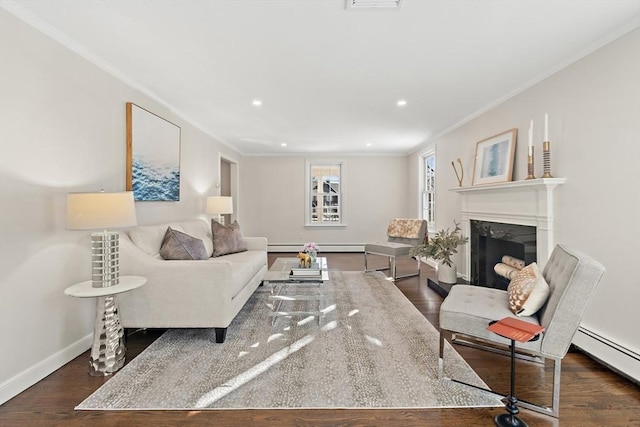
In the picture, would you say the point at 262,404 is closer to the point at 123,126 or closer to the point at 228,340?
the point at 228,340

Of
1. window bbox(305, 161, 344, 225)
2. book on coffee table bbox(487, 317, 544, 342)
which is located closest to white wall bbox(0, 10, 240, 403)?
book on coffee table bbox(487, 317, 544, 342)

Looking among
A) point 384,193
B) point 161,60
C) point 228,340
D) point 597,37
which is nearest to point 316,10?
point 161,60

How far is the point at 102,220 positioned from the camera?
204 centimetres

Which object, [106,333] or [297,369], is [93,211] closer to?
[106,333]

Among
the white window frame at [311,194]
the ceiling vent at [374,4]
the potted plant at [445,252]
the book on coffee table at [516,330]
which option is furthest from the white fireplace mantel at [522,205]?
the white window frame at [311,194]

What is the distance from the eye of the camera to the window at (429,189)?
5994 millimetres

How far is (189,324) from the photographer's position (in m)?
2.52

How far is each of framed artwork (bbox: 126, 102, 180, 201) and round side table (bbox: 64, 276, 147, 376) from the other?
1.26 meters

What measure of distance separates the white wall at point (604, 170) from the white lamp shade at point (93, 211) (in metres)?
3.48

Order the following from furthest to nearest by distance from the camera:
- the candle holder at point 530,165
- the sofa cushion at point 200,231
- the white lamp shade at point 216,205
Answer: the white lamp shade at point 216,205, the sofa cushion at point 200,231, the candle holder at point 530,165

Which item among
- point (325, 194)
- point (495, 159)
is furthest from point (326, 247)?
point (495, 159)

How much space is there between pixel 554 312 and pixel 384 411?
42.5 inches

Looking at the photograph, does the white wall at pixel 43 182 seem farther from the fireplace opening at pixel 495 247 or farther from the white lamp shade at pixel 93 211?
the fireplace opening at pixel 495 247

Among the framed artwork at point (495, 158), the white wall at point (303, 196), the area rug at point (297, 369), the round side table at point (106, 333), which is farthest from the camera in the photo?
the white wall at point (303, 196)
